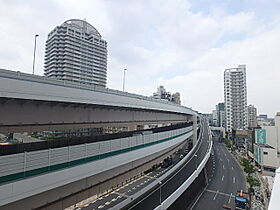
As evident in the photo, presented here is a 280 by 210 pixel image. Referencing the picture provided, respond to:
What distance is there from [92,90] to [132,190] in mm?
21698

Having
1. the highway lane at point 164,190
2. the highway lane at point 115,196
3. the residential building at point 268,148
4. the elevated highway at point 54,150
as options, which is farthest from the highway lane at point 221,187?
the elevated highway at point 54,150

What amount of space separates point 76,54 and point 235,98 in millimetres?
76178

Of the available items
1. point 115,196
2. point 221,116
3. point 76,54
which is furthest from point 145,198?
point 221,116

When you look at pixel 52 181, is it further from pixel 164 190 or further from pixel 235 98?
pixel 235 98

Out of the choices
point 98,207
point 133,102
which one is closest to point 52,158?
point 133,102

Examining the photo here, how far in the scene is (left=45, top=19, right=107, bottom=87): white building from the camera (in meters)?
69.6

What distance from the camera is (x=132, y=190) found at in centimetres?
2488

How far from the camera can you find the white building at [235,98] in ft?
248

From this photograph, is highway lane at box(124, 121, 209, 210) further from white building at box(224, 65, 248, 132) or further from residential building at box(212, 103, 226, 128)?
residential building at box(212, 103, 226, 128)

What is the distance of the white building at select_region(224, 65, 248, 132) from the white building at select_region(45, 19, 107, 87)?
61579 millimetres

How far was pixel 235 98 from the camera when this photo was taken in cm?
7806

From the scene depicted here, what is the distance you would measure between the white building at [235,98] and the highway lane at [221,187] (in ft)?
140

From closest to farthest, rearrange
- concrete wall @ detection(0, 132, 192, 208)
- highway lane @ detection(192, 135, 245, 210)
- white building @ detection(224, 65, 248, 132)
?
concrete wall @ detection(0, 132, 192, 208) < highway lane @ detection(192, 135, 245, 210) < white building @ detection(224, 65, 248, 132)

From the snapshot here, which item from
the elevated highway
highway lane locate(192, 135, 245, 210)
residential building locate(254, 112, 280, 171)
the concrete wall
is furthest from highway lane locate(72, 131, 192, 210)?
residential building locate(254, 112, 280, 171)
